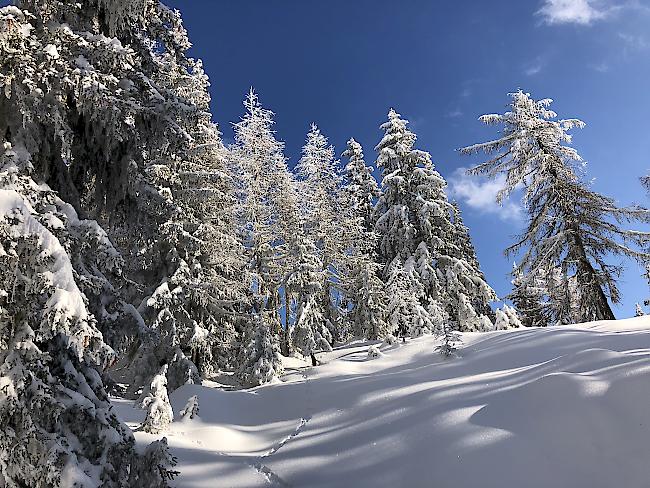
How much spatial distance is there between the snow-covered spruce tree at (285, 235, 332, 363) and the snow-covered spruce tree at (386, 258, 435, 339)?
369 centimetres

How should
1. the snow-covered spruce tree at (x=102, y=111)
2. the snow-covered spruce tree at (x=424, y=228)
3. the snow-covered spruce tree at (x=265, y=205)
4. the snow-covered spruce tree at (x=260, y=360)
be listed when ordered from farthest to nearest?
the snow-covered spruce tree at (x=265, y=205) < the snow-covered spruce tree at (x=424, y=228) < the snow-covered spruce tree at (x=260, y=360) < the snow-covered spruce tree at (x=102, y=111)

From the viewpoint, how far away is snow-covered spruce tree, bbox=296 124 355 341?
80.4ft

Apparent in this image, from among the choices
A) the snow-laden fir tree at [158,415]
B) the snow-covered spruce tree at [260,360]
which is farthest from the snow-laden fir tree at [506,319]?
the snow-laden fir tree at [158,415]

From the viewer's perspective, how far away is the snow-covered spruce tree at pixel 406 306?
18828 mm

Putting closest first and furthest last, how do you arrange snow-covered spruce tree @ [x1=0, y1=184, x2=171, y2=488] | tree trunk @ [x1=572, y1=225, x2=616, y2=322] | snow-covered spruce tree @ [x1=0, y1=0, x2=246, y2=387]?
snow-covered spruce tree @ [x1=0, y1=184, x2=171, y2=488] → snow-covered spruce tree @ [x1=0, y1=0, x2=246, y2=387] → tree trunk @ [x1=572, y1=225, x2=616, y2=322]

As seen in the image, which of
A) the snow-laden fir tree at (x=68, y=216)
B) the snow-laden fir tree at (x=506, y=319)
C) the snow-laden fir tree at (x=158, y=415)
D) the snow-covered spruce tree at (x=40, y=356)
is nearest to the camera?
the snow-covered spruce tree at (x=40, y=356)

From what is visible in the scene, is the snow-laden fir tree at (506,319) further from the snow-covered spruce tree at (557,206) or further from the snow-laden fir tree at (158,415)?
the snow-laden fir tree at (158,415)

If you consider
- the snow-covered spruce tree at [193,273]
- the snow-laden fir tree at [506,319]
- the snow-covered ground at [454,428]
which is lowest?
the snow-covered ground at [454,428]

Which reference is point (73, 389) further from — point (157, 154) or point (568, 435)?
point (568, 435)

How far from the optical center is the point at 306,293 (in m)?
21.7

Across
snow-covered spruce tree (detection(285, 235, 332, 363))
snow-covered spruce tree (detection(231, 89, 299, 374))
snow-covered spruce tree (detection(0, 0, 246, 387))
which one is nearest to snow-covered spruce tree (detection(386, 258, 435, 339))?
snow-covered spruce tree (detection(285, 235, 332, 363))

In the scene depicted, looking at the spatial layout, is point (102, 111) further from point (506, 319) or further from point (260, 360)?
point (506, 319)

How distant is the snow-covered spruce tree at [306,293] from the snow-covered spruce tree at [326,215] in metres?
0.70

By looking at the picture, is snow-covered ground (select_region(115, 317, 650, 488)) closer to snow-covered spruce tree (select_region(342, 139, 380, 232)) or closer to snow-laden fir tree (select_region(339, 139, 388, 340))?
snow-laden fir tree (select_region(339, 139, 388, 340))
